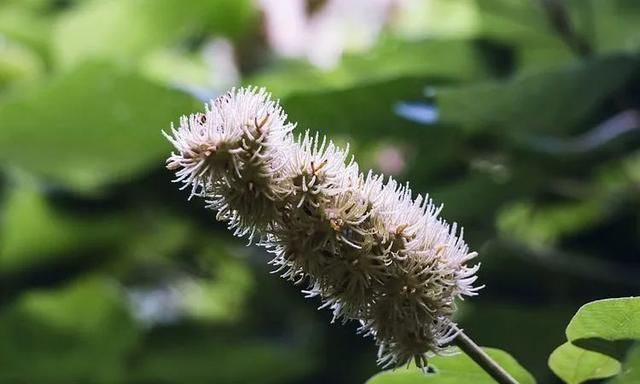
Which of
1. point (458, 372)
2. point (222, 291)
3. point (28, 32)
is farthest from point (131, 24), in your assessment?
point (458, 372)

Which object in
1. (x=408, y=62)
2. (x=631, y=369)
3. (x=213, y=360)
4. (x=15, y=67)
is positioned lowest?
(x=631, y=369)

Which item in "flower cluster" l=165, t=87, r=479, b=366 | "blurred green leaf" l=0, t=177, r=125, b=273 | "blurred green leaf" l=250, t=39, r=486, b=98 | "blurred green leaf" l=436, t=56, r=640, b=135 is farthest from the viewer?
"blurred green leaf" l=0, t=177, r=125, b=273

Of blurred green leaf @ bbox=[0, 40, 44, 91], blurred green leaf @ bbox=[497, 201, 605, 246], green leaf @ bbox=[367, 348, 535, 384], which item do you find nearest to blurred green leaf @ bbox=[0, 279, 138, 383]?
blurred green leaf @ bbox=[0, 40, 44, 91]

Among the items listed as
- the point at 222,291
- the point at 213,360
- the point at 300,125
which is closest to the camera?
the point at 300,125

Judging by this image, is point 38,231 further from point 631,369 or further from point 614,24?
point 631,369

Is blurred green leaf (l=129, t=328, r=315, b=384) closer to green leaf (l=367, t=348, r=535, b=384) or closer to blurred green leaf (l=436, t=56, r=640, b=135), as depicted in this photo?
blurred green leaf (l=436, t=56, r=640, b=135)

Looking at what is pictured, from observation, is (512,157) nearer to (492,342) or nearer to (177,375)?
(492,342)

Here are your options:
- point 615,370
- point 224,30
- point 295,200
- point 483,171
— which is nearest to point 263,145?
point 295,200
